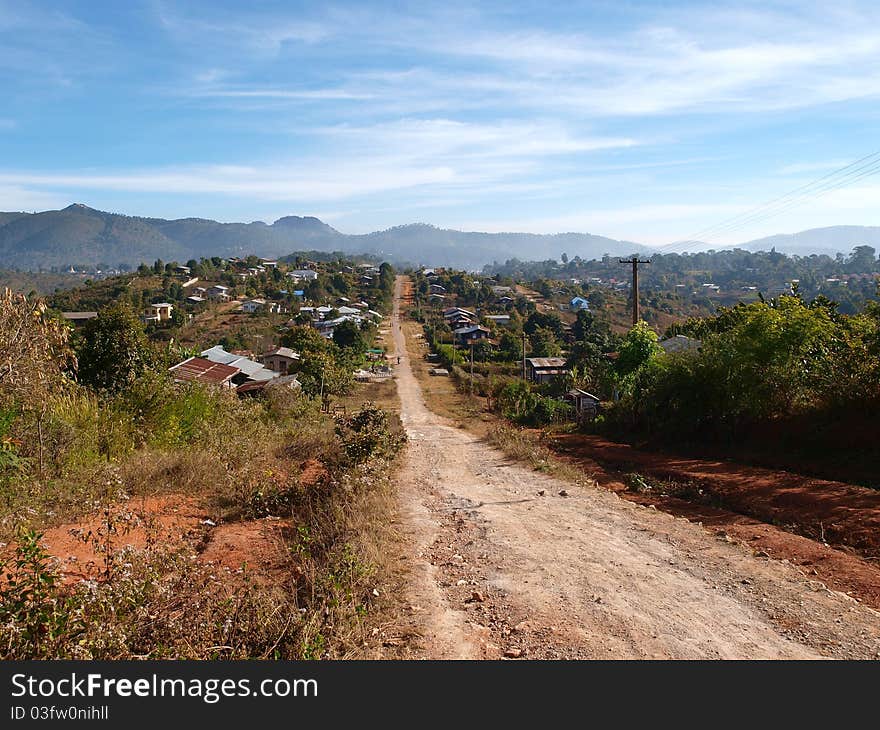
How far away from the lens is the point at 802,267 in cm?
16938

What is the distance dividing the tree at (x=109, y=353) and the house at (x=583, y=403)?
1570cm

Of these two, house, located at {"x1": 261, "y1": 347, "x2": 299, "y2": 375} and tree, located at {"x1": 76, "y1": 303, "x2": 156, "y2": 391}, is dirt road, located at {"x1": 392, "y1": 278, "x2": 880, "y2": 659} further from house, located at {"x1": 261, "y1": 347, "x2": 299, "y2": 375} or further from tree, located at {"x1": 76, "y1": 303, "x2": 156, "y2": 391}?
house, located at {"x1": 261, "y1": 347, "x2": 299, "y2": 375}

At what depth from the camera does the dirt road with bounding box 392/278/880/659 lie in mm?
4898

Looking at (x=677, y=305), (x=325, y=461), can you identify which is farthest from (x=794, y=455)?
Result: (x=677, y=305)

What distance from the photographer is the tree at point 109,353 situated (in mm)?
17141

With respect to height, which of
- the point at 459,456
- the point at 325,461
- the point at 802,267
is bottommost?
the point at 459,456

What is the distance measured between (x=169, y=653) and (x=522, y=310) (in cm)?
7760

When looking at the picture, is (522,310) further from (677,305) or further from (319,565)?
(319,565)

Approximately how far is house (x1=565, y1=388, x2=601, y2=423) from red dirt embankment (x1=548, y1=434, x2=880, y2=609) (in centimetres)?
Answer: 985

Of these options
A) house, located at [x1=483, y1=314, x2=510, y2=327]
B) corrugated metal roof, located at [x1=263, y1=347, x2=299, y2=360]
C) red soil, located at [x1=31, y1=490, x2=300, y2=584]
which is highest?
house, located at [x1=483, y1=314, x2=510, y2=327]

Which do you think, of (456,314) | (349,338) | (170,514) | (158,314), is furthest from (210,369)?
(456,314)

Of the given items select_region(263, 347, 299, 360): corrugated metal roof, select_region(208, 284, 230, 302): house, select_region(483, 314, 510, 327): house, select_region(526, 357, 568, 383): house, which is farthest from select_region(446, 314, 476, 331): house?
select_region(208, 284, 230, 302): house

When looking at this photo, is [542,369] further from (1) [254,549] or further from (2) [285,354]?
(1) [254,549]

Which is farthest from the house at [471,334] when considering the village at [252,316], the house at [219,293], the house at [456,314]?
the house at [219,293]
